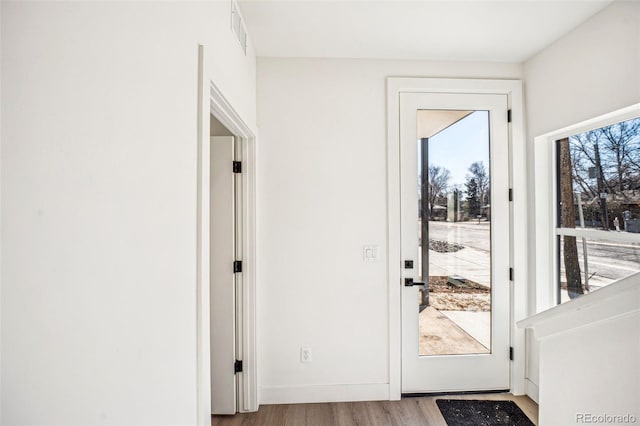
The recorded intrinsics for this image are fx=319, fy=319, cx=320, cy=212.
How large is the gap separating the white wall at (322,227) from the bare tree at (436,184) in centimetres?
37

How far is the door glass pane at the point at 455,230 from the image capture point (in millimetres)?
2449

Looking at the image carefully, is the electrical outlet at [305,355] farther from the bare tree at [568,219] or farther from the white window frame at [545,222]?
the bare tree at [568,219]

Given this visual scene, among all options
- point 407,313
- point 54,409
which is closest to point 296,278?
point 407,313

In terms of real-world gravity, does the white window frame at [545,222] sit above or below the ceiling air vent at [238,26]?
below

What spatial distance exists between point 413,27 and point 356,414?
2.57m

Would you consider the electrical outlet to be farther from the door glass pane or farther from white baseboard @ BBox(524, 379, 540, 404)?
white baseboard @ BBox(524, 379, 540, 404)

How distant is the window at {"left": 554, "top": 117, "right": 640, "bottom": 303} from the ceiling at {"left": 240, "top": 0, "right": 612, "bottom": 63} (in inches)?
28.5

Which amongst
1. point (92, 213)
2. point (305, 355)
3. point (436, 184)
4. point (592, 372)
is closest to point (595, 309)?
point (592, 372)

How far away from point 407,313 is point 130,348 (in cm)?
203

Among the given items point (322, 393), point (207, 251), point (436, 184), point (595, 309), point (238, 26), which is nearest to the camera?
point (595, 309)

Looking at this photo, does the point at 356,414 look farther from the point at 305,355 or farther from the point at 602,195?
the point at 602,195

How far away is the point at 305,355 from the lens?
2.34 meters

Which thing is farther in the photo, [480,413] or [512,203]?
[512,203]

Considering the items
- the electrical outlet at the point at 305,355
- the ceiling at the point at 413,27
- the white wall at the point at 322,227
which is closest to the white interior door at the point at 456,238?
the white wall at the point at 322,227
